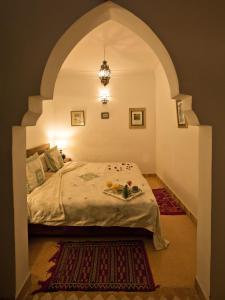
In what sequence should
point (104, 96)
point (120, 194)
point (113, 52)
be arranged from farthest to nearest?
point (104, 96) → point (113, 52) → point (120, 194)

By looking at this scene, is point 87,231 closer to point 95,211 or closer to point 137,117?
point 95,211

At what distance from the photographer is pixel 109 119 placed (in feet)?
20.6

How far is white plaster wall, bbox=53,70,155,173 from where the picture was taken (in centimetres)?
618

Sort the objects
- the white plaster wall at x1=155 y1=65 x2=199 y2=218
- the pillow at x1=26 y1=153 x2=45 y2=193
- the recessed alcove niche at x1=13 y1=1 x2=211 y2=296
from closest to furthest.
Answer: the recessed alcove niche at x1=13 y1=1 x2=211 y2=296 < the pillow at x1=26 y1=153 x2=45 y2=193 < the white plaster wall at x1=155 y1=65 x2=199 y2=218

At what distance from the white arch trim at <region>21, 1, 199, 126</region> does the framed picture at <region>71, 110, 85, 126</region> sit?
4.51 m

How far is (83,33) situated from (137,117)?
4635 mm

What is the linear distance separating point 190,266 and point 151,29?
7.27 ft

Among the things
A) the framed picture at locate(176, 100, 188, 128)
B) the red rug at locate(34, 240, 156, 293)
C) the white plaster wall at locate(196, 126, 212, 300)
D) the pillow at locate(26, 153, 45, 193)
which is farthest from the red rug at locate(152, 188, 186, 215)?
the pillow at locate(26, 153, 45, 193)

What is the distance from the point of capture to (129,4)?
153 cm

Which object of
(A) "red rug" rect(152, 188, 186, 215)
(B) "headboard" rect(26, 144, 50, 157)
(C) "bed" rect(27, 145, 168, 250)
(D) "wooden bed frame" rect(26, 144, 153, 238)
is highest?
(B) "headboard" rect(26, 144, 50, 157)

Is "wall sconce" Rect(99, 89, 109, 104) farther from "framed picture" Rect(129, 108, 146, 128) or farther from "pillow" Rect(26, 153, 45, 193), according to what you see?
"pillow" Rect(26, 153, 45, 193)

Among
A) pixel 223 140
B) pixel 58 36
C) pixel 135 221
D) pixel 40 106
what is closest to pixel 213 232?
pixel 223 140

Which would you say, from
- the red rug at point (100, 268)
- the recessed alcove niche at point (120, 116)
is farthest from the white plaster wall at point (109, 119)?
the red rug at point (100, 268)

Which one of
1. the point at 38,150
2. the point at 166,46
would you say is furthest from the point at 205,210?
the point at 38,150
